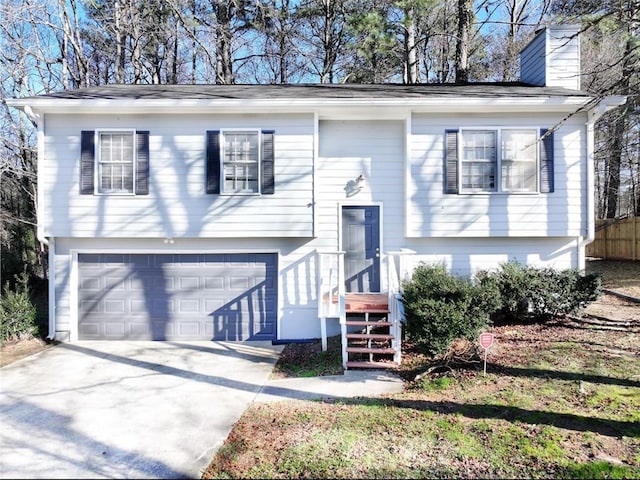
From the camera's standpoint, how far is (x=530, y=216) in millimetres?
7496

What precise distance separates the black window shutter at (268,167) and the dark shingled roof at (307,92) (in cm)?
85

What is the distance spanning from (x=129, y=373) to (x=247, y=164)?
166 inches

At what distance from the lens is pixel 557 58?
28.4ft

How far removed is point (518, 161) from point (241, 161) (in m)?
5.52

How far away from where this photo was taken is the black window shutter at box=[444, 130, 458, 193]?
7504 mm

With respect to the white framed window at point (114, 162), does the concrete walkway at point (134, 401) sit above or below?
below

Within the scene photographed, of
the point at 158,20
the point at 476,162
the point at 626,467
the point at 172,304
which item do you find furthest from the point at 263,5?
the point at 626,467

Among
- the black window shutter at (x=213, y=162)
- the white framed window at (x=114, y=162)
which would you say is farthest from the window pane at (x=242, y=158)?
the white framed window at (x=114, y=162)

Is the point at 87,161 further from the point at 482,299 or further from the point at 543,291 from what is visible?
the point at 543,291

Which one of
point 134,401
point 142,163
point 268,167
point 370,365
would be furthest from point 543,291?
point 142,163

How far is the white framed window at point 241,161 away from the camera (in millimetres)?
7480

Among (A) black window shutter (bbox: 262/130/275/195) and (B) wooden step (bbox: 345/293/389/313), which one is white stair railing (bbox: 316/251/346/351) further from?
(A) black window shutter (bbox: 262/130/275/195)

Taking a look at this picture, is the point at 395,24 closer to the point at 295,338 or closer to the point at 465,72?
the point at 465,72

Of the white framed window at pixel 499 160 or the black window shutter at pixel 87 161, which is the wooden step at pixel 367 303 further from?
the black window shutter at pixel 87 161
